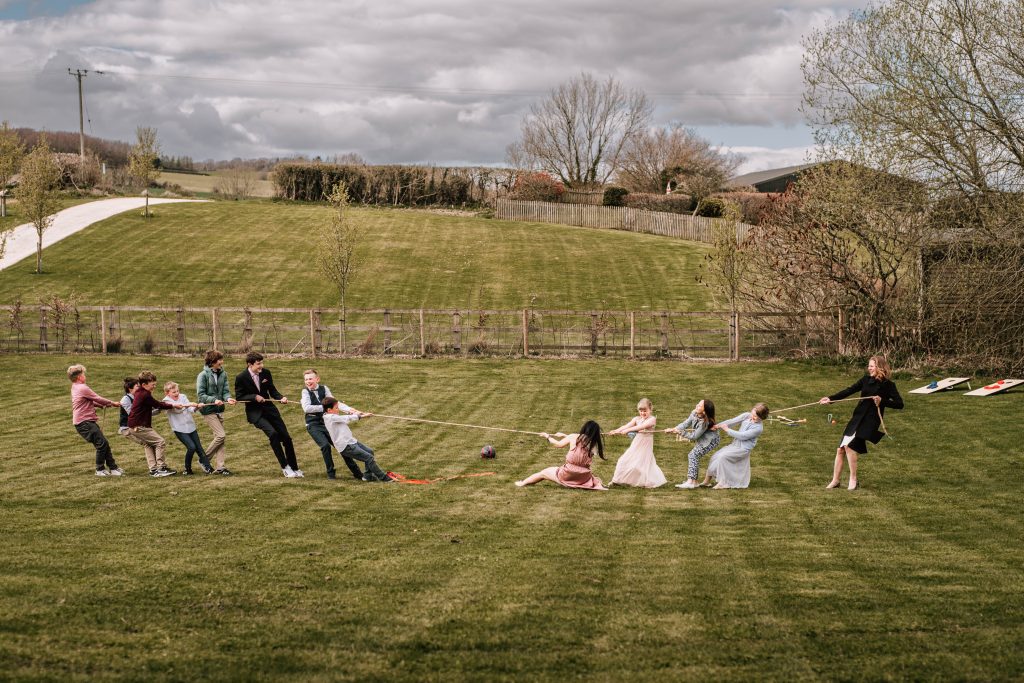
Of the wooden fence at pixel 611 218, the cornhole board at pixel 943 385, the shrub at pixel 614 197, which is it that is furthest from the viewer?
the shrub at pixel 614 197

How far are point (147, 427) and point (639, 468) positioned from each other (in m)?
7.93

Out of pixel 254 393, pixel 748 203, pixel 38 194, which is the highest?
pixel 748 203

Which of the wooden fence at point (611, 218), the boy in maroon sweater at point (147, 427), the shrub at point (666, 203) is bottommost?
the boy in maroon sweater at point (147, 427)

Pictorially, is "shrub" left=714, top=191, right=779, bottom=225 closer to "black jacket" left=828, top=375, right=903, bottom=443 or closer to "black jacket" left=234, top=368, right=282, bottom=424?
"black jacket" left=828, top=375, right=903, bottom=443

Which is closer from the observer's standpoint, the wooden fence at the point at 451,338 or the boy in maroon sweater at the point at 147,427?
the boy in maroon sweater at the point at 147,427

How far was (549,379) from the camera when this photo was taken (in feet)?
90.7

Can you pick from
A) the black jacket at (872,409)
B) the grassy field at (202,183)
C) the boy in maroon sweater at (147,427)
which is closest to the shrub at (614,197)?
the grassy field at (202,183)

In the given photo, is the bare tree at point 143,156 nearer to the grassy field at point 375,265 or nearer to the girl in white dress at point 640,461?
the grassy field at point 375,265

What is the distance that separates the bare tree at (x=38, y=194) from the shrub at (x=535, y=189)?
29700mm


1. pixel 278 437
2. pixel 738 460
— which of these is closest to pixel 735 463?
pixel 738 460

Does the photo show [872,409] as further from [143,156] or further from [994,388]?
[143,156]

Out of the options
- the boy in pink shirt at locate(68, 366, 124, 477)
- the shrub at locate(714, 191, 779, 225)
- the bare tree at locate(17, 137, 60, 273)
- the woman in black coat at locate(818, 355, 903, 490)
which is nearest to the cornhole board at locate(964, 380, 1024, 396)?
the woman in black coat at locate(818, 355, 903, 490)

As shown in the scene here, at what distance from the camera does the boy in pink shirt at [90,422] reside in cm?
1466

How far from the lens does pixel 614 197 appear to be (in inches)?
2537
